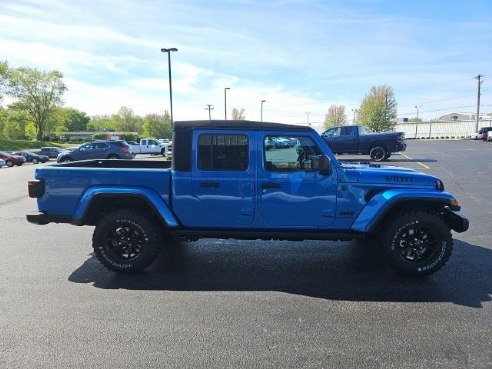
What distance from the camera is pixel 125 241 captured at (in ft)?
16.5

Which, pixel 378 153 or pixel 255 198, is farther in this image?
pixel 378 153

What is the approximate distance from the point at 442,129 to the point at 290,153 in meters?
91.7

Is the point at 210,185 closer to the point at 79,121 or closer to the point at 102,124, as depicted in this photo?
the point at 102,124

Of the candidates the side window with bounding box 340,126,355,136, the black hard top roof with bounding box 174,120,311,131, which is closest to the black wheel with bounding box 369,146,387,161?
the side window with bounding box 340,126,355,136

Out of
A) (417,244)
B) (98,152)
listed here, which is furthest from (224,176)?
(98,152)

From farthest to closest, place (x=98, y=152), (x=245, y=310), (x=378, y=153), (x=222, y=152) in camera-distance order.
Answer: (x=98, y=152) < (x=378, y=153) < (x=222, y=152) < (x=245, y=310)

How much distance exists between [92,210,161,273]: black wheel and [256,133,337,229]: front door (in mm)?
1432

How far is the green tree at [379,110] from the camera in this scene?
75.7 m

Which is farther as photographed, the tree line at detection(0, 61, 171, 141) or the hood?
the tree line at detection(0, 61, 171, 141)

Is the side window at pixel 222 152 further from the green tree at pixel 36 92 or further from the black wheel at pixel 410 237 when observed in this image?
the green tree at pixel 36 92

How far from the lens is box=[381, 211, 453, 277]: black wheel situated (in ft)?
15.5

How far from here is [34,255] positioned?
19.1 feet

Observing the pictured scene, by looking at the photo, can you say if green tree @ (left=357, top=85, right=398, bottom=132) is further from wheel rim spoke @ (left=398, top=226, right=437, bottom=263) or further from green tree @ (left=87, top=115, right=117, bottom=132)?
green tree @ (left=87, top=115, right=117, bottom=132)

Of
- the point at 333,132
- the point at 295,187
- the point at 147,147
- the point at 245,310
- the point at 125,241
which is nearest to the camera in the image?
the point at 245,310
